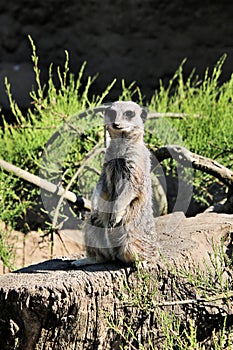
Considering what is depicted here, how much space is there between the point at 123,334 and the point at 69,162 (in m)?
1.63

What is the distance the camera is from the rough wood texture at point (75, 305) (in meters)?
2.22

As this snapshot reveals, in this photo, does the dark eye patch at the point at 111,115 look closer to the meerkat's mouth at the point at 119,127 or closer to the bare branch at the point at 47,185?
the meerkat's mouth at the point at 119,127

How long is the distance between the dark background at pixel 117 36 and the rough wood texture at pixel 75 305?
332 cm

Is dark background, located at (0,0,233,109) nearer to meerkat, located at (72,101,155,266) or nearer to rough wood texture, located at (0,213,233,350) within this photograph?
meerkat, located at (72,101,155,266)

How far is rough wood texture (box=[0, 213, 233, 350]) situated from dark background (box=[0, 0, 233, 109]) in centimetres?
332

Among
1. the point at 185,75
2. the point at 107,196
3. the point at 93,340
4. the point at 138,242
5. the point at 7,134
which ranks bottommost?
the point at 93,340

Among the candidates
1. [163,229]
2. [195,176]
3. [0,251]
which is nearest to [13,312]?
[163,229]

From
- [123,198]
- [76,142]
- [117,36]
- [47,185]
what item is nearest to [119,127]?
[123,198]

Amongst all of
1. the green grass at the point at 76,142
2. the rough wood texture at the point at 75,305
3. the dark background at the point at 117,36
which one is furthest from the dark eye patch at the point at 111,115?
the dark background at the point at 117,36

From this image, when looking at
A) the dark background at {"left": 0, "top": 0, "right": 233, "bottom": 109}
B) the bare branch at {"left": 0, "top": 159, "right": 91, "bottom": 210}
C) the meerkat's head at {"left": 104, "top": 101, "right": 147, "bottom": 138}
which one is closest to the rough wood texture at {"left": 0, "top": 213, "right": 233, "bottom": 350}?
the meerkat's head at {"left": 104, "top": 101, "right": 147, "bottom": 138}

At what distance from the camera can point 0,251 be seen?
3.41 m

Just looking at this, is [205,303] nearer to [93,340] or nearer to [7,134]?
[93,340]

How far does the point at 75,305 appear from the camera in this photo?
2.26 metres

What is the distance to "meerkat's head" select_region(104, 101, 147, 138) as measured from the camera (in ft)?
7.89
